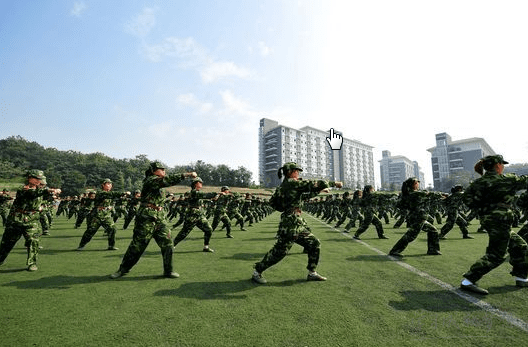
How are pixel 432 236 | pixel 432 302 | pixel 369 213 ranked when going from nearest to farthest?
1. pixel 432 302
2. pixel 432 236
3. pixel 369 213

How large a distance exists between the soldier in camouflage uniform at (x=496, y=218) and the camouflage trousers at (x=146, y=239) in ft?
18.5

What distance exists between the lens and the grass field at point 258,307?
3.32m

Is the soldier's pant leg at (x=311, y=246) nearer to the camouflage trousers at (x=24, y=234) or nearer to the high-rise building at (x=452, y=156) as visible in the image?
Result: the camouflage trousers at (x=24, y=234)

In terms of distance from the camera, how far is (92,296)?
479cm

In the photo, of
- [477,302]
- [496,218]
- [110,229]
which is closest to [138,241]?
[110,229]

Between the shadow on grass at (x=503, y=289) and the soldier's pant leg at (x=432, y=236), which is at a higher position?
the soldier's pant leg at (x=432, y=236)

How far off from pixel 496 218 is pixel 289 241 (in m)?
3.71

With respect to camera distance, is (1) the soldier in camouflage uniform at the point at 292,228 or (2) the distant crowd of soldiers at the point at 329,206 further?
(2) the distant crowd of soldiers at the point at 329,206

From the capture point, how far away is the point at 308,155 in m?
133

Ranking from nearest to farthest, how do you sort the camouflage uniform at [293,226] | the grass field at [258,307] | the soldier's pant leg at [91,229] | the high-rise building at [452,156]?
1. the grass field at [258,307]
2. the camouflage uniform at [293,226]
3. the soldier's pant leg at [91,229]
4. the high-rise building at [452,156]

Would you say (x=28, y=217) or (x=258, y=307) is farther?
(x=28, y=217)

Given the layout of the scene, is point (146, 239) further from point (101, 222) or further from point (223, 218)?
point (223, 218)

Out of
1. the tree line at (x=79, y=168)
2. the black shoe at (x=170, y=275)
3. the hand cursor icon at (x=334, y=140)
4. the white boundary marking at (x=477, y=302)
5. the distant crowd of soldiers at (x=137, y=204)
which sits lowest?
the white boundary marking at (x=477, y=302)

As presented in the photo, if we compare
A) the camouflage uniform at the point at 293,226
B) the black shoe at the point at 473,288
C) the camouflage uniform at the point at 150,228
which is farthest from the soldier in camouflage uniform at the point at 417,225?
the camouflage uniform at the point at 150,228
